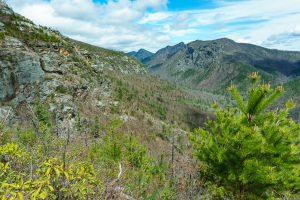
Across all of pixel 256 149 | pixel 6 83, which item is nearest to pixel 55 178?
pixel 256 149

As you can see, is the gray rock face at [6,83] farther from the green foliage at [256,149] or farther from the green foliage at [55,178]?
the green foliage at [55,178]

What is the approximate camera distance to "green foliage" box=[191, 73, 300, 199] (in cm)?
805

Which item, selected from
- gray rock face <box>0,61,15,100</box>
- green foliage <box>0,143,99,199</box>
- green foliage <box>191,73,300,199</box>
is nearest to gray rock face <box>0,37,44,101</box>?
gray rock face <box>0,61,15,100</box>

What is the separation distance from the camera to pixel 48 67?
39219 mm

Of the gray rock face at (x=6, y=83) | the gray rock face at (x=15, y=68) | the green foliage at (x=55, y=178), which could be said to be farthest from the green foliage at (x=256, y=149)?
the gray rock face at (x=15, y=68)

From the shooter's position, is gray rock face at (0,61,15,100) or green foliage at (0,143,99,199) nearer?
green foliage at (0,143,99,199)

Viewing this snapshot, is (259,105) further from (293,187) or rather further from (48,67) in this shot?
(48,67)

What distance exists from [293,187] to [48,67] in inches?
1424

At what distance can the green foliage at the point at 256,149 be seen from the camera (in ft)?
26.4

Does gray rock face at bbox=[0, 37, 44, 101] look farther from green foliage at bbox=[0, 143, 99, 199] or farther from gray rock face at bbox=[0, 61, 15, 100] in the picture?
green foliage at bbox=[0, 143, 99, 199]

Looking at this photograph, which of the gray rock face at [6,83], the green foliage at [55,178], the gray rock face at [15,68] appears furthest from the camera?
the gray rock face at [15,68]

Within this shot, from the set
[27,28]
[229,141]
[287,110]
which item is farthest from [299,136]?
[27,28]

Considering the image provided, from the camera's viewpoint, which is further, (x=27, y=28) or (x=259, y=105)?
(x=27, y=28)

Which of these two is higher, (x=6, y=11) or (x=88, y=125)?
(x=6, y=11)
